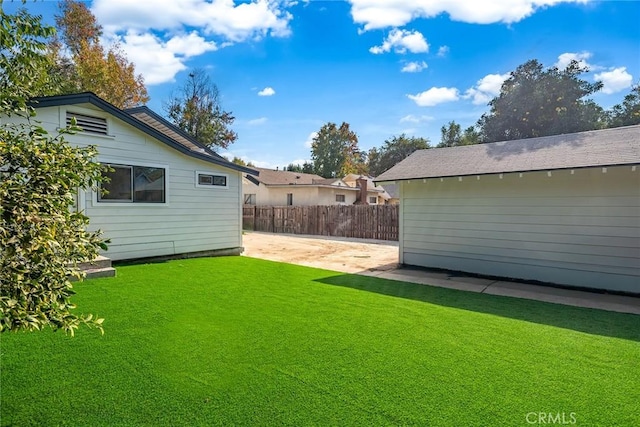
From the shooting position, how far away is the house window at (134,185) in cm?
767

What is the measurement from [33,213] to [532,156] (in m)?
7.96

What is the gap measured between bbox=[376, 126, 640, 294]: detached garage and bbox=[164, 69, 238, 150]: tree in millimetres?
24095

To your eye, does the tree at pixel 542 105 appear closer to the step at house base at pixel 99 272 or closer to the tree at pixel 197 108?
the tree at pixel 197 108

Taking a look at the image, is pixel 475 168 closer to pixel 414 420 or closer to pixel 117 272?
pixel 414 420

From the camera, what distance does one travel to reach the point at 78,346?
3389 mm

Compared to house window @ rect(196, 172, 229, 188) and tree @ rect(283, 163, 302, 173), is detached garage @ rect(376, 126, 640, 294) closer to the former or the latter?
house window @ rect(196, 172, 229, 188)

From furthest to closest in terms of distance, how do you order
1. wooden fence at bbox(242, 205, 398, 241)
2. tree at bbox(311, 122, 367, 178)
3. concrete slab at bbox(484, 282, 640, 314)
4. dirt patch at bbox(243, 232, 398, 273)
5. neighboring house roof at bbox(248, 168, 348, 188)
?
tree at bbox(311, 122, 367, 178) < neighboring house roof at bbox(248, 168, 348, 188) < wooden fence at bbox(242, 205, 398, 241) < dirt patch at bbox(243, 232, 398, 273) < concrete slab at bbox(484, 282, 640, 314)

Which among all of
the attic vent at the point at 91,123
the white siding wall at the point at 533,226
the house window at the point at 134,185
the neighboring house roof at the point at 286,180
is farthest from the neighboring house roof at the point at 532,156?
the neighboring house roof at the point at 286,180

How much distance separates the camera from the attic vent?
7102 mm

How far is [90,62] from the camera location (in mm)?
19891

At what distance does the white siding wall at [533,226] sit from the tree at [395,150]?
37003 mm

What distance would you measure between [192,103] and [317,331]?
95.2ft

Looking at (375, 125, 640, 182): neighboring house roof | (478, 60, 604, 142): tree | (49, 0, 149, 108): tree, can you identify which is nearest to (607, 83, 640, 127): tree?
(478, 60, 604, 142): tree

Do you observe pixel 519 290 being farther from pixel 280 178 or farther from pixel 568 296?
pixel 280 178
